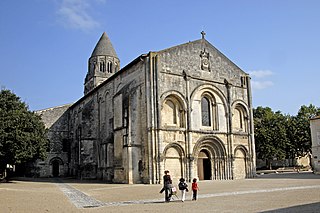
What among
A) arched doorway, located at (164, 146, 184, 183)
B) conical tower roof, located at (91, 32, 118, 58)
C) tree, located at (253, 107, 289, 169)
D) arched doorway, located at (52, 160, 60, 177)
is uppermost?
conical tower roof, located at (91, 32, 118, 58)

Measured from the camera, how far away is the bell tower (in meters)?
59.9

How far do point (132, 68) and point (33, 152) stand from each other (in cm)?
1169

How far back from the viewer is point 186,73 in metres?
30.8

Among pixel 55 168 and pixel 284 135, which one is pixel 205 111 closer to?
pixel 284 135

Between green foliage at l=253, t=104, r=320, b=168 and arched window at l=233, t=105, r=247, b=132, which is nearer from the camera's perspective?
arched window at l=233, t=105, r=247, b=132

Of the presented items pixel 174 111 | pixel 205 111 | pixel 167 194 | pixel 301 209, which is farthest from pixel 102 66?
pixel 301 209

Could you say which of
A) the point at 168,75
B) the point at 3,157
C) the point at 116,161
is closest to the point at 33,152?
the point at 3,157

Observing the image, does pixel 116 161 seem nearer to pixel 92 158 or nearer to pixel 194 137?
pixel 194 137

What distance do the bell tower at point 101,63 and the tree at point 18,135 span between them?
89.5 feet

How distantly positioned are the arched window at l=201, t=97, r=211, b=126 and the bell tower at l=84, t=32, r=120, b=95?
3095cm

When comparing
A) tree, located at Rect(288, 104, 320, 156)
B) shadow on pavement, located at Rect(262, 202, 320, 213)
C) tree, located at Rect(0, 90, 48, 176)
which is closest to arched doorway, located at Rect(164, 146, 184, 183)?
tree, located at Rect(0, 90, 48, 176)

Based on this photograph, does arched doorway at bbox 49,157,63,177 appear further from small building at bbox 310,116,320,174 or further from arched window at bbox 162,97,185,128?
small building at bbox 310,116,320,174

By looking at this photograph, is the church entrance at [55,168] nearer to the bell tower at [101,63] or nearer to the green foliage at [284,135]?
the bell tower at [101,63]

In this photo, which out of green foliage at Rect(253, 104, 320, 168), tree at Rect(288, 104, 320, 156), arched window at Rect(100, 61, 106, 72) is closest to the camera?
green foliage at Rect(253, 104, 320, 168)
